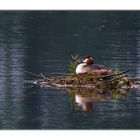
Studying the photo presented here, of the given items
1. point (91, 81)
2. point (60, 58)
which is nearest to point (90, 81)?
point (91, 81)

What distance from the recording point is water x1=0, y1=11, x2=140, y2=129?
56.1 ft

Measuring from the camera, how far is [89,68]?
2027 cm

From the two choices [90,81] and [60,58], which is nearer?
[90,81]

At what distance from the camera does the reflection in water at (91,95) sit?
1833 cm

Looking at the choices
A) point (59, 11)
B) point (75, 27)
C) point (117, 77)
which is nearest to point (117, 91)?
point (117, 77)

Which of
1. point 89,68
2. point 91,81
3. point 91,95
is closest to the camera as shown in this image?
point 91,95

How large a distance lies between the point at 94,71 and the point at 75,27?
14.0 meters

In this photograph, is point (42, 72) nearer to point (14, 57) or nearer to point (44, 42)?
point (14, 57)

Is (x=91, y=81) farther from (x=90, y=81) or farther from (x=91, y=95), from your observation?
(x=91, y=95)

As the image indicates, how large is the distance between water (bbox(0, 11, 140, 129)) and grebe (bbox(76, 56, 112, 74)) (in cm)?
79

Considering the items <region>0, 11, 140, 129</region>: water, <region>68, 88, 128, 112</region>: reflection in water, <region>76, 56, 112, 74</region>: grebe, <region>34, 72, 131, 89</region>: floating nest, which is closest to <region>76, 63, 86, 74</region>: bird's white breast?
<region>76, 56, 112, 74</region>: grebe

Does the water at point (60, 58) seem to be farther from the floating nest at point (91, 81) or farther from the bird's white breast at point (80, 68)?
the bird's white breast at point (80, 68)

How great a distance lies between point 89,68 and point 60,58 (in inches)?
147

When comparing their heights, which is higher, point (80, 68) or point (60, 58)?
point (60, 58)
